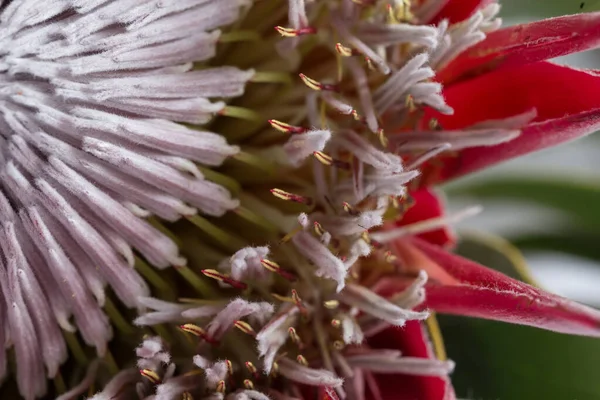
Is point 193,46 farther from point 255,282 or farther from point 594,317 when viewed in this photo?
point 594,317

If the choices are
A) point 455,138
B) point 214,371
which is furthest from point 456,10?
point 214,371

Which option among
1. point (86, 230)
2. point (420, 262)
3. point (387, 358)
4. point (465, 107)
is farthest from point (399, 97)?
point (86, 230)

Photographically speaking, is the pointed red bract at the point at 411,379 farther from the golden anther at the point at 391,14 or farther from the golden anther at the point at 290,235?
the golden anther at the point at 391,14

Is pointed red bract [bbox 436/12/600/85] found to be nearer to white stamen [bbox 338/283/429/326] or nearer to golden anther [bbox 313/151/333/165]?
golden anther [bbox 313/151/333/165]

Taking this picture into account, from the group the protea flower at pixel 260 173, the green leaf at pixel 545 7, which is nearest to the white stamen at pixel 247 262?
the protea flower at pixel 260 173

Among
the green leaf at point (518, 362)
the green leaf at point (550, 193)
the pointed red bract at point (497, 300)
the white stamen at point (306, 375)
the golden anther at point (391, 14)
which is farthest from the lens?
the green leaf at point (550, 193)

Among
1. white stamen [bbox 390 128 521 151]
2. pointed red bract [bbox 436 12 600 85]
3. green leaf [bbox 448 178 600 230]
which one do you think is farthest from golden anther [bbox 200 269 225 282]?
green leaf [bbox 448 178 600 230]
